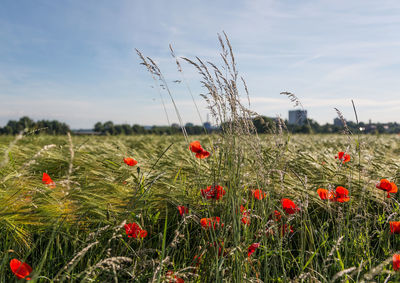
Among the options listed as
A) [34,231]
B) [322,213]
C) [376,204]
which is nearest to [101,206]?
[34,231]

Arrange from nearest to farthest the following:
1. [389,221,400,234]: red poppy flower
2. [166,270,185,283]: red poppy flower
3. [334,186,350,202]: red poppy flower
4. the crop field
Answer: [166,270,185,283]: red poppy flower, the crop field, [389,221,400,234]: red poppy flower, [334,186,350,202]: red poppy flower

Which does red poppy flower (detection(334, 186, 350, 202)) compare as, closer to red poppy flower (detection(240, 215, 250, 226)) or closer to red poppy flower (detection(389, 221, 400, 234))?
red poppy flower (detection(389, 221, 400, 234))

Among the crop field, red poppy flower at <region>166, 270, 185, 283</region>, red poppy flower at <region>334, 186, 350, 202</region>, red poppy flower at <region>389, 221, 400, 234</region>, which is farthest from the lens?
red poppy flower at <region>334, 186, 350, 202</region>

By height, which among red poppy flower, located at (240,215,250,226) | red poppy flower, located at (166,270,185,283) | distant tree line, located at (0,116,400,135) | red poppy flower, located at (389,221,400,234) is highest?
distant tree line, located at (0,116,400,135)

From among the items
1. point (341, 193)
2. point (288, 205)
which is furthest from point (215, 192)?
point (341, 193)

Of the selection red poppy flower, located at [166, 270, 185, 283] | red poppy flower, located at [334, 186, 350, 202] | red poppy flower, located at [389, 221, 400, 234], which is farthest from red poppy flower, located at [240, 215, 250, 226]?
red poppy flower, located at [389, 221, 400, 234]

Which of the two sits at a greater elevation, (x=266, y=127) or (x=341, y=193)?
(x=266, y=127)

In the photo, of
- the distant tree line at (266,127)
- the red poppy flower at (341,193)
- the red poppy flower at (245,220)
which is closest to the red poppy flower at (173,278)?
the red poppy flower at (245,220)

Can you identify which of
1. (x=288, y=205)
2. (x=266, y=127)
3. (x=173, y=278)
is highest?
(x=266, y=127)

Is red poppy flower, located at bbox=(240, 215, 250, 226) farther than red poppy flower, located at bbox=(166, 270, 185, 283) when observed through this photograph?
Yes

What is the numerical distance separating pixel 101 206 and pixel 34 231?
0.32m

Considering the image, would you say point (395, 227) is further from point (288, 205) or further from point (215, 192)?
point (215, 192)

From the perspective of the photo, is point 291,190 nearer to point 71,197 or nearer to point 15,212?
point 71,197

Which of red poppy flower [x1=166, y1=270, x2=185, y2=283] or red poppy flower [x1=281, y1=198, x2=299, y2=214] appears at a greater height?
red poppy flower [x1=281, y1=198, x2=299, y2=214]
